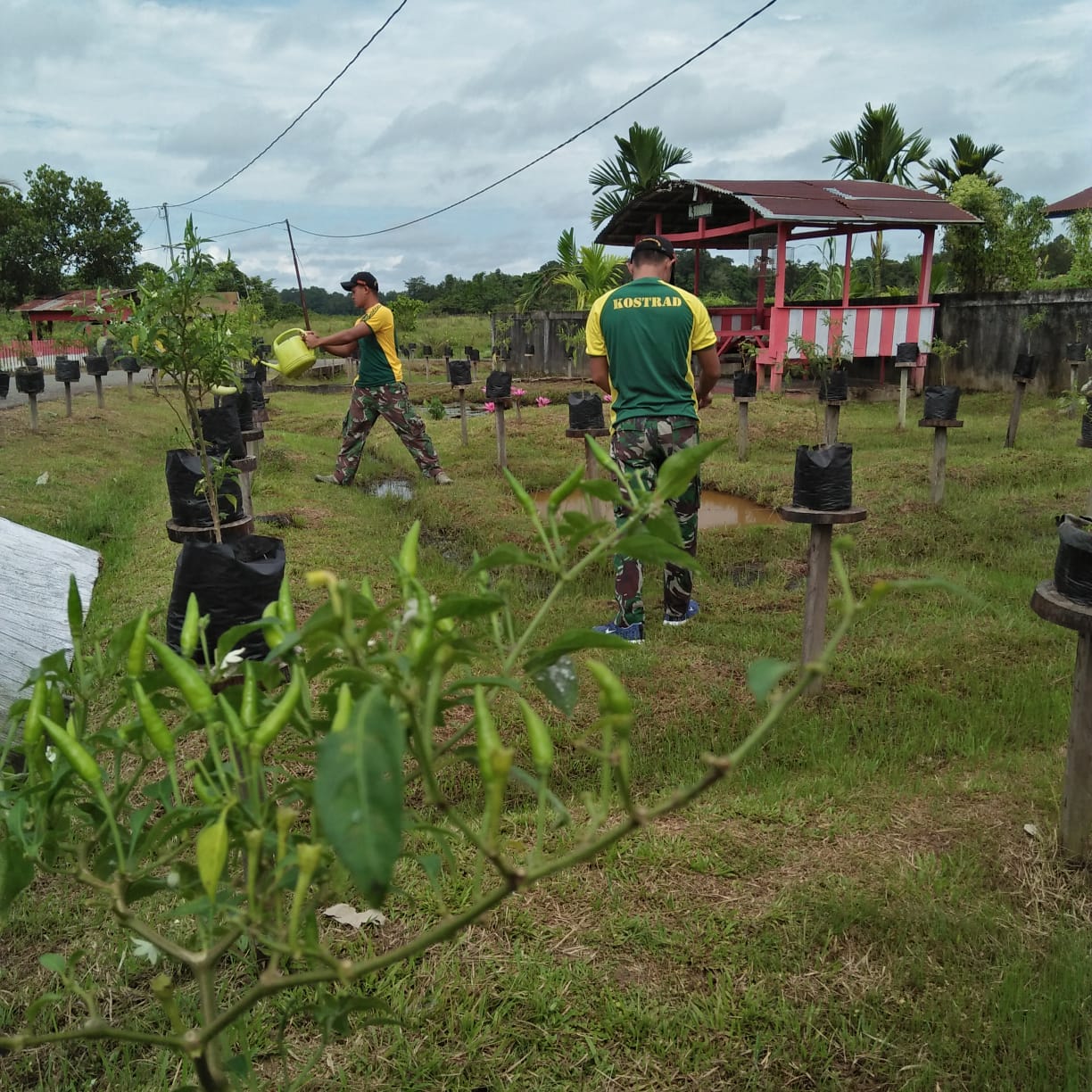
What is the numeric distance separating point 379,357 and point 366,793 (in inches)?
287

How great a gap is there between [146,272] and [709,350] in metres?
2.36

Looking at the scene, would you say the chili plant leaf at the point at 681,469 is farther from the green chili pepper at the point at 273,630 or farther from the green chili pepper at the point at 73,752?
the green chili pepper at the point at 73,752

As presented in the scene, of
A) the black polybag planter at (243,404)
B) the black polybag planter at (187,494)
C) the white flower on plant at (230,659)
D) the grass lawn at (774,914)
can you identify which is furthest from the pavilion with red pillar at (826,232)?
the white flower on plant at (230,659)

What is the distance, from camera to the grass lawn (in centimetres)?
183

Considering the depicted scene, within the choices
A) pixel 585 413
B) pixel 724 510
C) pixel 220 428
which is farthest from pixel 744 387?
pixel 220 428

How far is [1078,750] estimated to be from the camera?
2385 millimetres

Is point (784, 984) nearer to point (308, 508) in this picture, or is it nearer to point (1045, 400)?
point (308, 508)

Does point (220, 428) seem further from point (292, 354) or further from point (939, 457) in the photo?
point (939, 457)

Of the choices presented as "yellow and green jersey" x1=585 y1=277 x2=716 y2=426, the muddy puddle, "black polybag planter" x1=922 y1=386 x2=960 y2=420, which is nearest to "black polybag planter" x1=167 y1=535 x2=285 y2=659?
"yellow and green jersey" x1=585 y1=277 x2=716 y2=426

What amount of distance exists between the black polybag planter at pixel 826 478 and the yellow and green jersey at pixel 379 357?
446 cm

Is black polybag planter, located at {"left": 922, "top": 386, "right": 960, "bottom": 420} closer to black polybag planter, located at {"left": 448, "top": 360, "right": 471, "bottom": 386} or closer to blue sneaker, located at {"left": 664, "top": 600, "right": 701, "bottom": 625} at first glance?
blue sneaker, located at {"left": 664, "top": 600, "right": 701, "bottom": 625}

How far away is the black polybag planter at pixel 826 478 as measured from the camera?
3607mm

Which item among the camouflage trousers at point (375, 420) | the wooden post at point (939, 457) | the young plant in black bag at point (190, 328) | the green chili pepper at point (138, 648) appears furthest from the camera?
the camouflage trousers at point (375, 420)

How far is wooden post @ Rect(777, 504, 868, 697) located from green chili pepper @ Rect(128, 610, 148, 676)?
2.92 m
